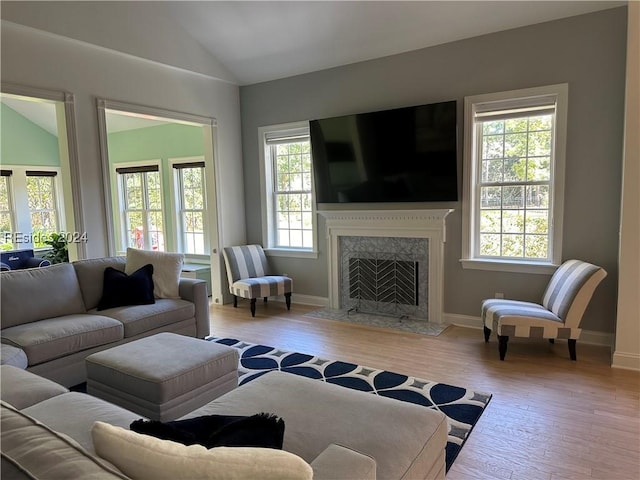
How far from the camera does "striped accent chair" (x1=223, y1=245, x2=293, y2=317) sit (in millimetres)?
5082

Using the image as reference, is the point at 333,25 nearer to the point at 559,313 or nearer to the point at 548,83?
the point at 548,83

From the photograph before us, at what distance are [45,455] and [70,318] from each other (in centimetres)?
270

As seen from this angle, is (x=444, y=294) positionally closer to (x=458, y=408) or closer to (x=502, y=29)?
(x=458, y=408)

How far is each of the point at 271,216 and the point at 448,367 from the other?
10.7ft

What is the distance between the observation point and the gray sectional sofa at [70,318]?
2.91 metres

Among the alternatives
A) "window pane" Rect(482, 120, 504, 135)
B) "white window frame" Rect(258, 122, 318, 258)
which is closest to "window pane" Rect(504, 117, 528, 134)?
"window pane" Rect(482, 120, 504, 135)

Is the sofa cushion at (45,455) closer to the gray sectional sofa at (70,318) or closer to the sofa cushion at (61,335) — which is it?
the gray sectional sofa at (70,318)

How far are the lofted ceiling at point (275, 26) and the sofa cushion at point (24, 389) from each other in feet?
9.85

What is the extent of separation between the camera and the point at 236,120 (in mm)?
5793

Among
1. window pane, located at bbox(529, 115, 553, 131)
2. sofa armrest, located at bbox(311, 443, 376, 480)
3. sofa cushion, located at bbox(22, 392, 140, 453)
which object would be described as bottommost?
sofa cushion, located at bbox(22, 392, 140, 453)

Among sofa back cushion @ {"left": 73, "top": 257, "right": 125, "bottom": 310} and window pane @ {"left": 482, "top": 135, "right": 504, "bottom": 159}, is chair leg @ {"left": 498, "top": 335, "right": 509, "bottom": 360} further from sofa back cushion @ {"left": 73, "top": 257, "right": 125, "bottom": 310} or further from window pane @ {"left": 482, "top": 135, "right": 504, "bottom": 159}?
sofa back cushion @ {"left": 73, "top": 257, "right": 125, "bottom": 310}

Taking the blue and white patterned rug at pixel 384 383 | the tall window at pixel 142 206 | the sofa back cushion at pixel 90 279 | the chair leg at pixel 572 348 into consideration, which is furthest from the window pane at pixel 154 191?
the chair leg at pixel 572 348

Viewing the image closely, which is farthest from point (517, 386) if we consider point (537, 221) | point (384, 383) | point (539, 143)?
point (539, 143)

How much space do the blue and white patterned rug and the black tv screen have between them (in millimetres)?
2030
